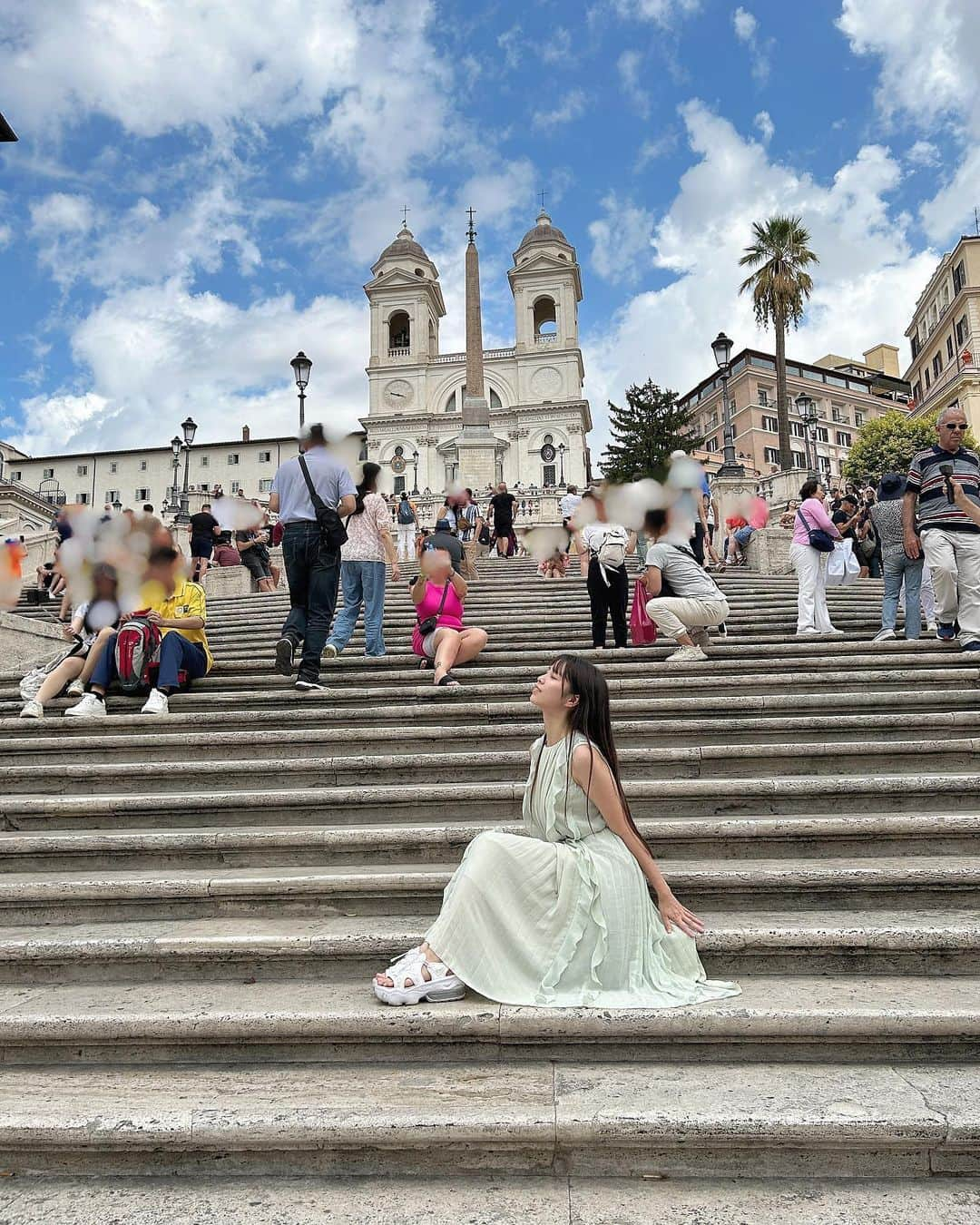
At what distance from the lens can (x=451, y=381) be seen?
220 feet

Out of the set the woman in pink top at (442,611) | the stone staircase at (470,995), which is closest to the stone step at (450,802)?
the stone staircase at (470,995)

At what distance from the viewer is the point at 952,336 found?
56469 millimetres

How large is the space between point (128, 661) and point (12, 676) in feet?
7.13

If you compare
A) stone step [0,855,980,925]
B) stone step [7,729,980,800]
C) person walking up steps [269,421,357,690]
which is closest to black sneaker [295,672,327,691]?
person walking up steps [269,421,357,690]

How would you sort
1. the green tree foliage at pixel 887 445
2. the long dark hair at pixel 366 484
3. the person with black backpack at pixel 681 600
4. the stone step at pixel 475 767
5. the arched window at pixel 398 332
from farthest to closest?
the arched window at pixel 398 332, the green tree foliage at pixel 887 445, the long dark hair at pixel 366 484, the person with black backpack at pixel 681 600, the stone step at pixel 475 767

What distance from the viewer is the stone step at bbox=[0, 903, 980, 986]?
3094mm

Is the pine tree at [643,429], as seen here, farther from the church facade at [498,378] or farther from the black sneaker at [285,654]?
the black sneaker at [285,654]

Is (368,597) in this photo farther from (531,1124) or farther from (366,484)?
(531,1124)

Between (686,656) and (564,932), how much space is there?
4266 mm

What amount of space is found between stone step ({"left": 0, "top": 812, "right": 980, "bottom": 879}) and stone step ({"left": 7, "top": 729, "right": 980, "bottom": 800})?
510 mm

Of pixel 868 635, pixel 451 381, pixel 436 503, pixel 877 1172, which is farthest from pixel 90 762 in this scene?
pixel 451 381

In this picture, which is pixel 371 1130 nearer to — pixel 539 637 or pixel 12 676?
pixel 539 637

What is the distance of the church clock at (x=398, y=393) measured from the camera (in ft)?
220

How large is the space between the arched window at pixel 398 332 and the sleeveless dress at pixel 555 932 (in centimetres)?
6997
